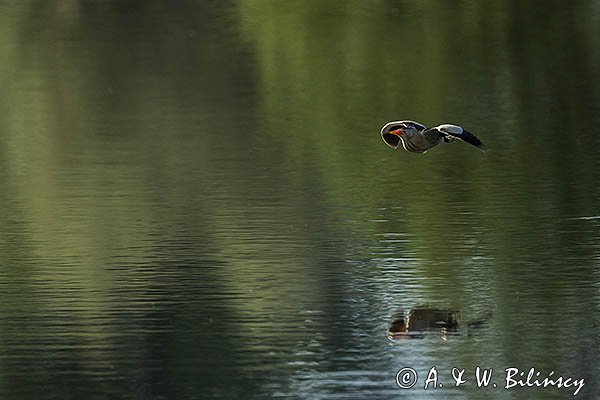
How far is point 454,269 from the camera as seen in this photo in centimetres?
1906

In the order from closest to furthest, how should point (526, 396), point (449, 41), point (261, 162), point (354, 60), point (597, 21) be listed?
point (526, 396)
point (261, 162)
point (354, 60)
point (449, 41)
point (597, 21)

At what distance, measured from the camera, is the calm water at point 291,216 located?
15.5 meters

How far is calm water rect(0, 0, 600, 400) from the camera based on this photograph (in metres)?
15.5

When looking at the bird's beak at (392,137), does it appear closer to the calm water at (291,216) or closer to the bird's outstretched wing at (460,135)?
the bird's outstretched wing at (460,135)

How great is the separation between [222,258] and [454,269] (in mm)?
2438

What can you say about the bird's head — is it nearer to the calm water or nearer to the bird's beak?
the bird's beak

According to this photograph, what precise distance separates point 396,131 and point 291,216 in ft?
18.6

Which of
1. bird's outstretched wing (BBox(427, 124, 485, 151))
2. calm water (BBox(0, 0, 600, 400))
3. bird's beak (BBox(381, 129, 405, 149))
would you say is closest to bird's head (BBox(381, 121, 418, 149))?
bird's beak (BBox(381, 129, 405, 149))

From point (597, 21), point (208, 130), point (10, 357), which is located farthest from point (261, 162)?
point (597, 21)

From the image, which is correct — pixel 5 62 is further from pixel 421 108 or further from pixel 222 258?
pixel 222 258

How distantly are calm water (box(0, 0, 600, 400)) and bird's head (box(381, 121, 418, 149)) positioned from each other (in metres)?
1.50

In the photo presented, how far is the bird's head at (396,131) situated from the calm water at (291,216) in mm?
1498

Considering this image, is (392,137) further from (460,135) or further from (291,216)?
(291,216)

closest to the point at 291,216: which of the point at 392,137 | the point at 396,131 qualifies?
the point at 392,137
